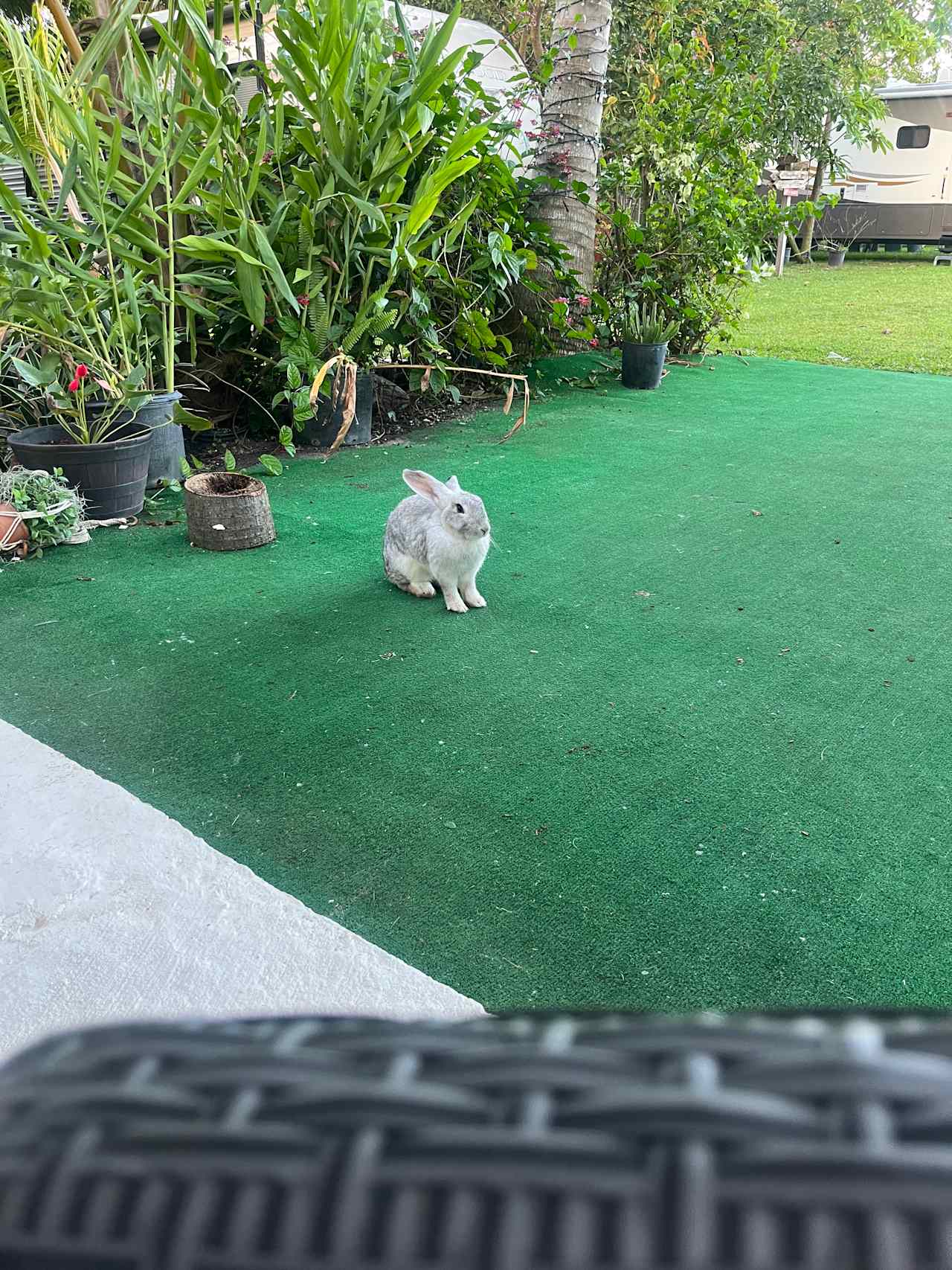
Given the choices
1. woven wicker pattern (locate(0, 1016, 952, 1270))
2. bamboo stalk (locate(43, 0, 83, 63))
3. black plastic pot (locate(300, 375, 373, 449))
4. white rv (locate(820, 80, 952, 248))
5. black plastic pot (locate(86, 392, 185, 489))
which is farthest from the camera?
white rv (locate(820, 80, 952, 248))

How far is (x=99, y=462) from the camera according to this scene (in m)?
3.94

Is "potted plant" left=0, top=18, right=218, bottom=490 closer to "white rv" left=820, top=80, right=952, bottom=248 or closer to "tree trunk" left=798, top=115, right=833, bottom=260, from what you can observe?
"tree trunk" left=798, top=115, right=833, bottom=260

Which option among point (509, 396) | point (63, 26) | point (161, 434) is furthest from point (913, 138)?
point (161, 434)

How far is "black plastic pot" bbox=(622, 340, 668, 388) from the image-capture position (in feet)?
21.6

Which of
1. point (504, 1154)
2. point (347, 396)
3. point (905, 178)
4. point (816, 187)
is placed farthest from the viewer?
point (816, 187)

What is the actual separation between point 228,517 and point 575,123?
4.42m

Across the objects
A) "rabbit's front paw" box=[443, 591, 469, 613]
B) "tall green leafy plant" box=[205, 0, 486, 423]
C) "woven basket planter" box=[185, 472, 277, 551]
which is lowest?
"rabbit's front paw" box=[443, 591, 469, 613]

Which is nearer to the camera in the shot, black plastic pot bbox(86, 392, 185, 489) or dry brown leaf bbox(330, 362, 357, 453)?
black plastic pot bbox(86, 392, 185, 489)

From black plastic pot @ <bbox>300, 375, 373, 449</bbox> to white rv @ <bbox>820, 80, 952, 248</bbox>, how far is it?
12505 millimetres

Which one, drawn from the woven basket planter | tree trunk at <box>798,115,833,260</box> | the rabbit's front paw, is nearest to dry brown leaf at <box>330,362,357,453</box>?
the woven basket planter

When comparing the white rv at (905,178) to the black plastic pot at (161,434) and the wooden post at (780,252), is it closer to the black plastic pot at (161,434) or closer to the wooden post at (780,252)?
the wooden post at (780,252)

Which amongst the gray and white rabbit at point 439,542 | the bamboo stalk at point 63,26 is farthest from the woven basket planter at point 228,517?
the bamboo stalk at point 63,26

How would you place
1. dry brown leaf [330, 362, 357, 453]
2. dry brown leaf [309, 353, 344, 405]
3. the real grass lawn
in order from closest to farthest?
dry brown leaf [309, 353, 344, 405] → dry brown leaf [330, 362, 357, 453] → the real grass lawn

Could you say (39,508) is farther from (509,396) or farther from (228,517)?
(509,396)
